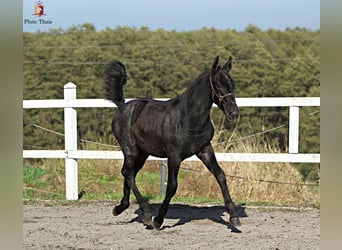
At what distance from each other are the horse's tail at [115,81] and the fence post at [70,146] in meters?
1.71

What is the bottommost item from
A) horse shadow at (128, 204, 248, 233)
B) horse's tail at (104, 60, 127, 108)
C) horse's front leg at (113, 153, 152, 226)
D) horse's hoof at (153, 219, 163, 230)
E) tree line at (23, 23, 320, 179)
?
horse shadow at (128, 204, 248, 233)

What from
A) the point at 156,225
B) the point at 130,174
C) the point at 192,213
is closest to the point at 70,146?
the point at 130,174

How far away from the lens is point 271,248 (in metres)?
5.02

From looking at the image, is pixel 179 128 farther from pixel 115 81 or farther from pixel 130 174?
pixel 115 81

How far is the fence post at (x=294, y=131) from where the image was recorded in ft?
26.0

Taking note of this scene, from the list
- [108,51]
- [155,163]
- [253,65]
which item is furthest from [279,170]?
[108,51]

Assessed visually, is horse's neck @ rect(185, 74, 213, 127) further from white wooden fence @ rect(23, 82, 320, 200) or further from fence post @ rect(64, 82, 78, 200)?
fence post @ rect(64, 82, 78, 200)

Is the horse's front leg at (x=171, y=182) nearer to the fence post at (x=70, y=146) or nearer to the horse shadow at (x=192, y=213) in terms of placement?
the horse shadow at (x=192, y=213)

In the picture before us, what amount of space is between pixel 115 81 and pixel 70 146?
1.97 metres

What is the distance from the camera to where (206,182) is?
9.05 m

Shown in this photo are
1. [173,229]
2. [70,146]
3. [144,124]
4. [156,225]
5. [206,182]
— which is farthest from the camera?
[206,182]

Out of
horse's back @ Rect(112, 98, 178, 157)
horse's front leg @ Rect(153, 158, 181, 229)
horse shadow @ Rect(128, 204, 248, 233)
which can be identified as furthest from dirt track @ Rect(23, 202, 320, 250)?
horse's back @ Rect(112, 98, 178, 157)

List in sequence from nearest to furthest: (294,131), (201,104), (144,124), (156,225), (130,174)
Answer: (201,104), (156,225), (144,124), (130,174), (294,131)

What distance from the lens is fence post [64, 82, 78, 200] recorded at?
8.59 metres
